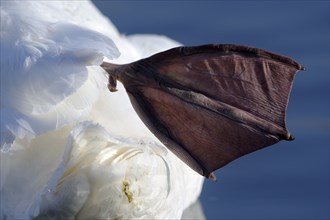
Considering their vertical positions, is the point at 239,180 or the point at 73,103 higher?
the point at 73,103

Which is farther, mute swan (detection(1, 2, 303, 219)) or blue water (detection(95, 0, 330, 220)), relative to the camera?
blue water (detection(95, 0, 330, 220))

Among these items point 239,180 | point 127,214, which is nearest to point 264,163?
point 239,180

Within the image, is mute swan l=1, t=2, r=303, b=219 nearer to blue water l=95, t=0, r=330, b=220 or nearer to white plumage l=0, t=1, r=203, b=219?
white plumage l=0, t=1, r=203, b=219

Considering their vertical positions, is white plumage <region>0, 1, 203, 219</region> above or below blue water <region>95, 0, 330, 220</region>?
above

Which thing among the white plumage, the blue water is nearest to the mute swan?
the white plumage

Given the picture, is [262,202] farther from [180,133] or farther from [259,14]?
Answer: [259,14]

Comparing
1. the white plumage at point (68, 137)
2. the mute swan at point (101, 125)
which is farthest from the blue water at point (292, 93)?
the mute swan at point (101, 125)

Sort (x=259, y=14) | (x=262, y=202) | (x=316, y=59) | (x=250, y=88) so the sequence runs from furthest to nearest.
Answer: (x=259, y=14) < (x=316, y=59) < (x=262, y=202) < (x=250, y=88)
